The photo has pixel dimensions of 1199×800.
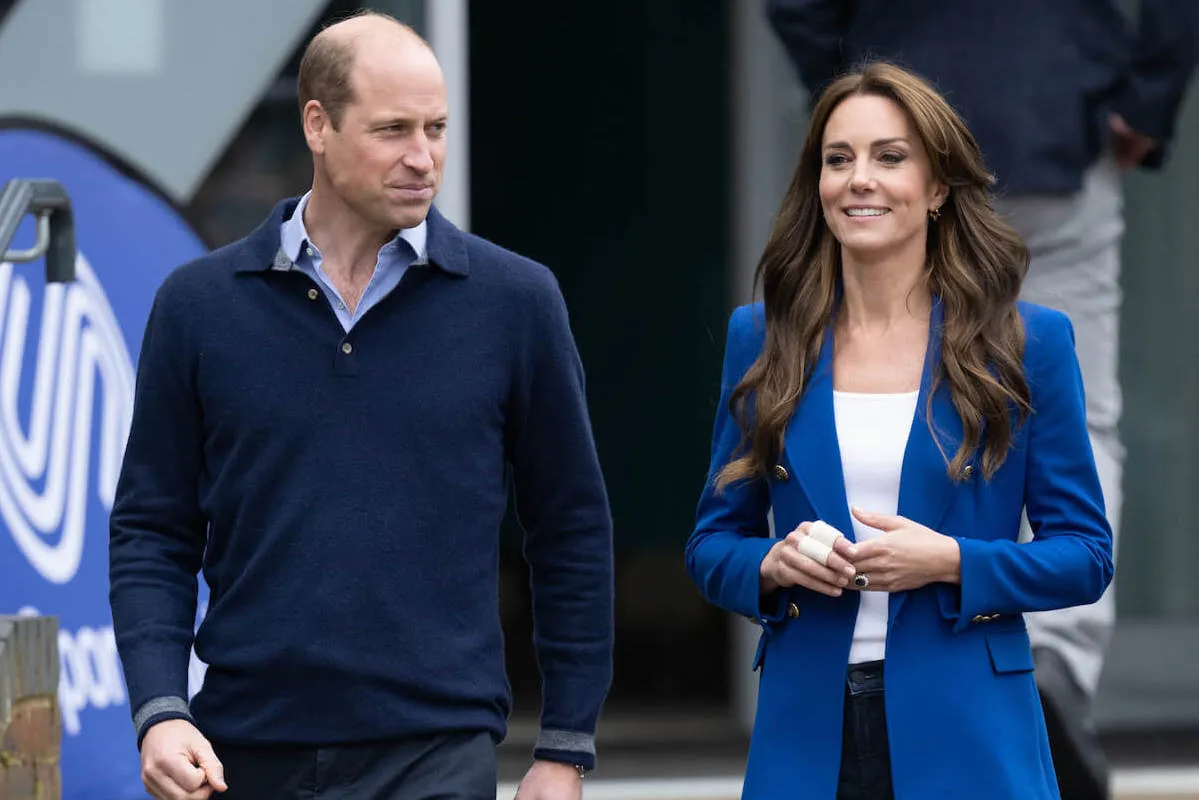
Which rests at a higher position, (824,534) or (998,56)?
(998,56)

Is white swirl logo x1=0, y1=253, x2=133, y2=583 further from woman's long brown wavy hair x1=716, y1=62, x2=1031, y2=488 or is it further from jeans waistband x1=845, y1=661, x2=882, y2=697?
jeans waistband x1=845, y1=661, x2=882, y2=697

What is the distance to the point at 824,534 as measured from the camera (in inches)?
134

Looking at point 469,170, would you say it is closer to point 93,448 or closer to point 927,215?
point 93,448

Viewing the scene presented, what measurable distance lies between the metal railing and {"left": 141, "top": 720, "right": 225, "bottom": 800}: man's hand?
1937 mm

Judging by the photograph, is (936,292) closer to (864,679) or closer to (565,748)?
(864,679)

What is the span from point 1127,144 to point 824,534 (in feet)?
9.00

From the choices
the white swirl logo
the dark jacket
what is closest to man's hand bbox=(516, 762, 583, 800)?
the white swirl logo

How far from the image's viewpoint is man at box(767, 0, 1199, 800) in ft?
18.0

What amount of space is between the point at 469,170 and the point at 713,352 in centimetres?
143

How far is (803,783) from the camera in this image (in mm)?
3461

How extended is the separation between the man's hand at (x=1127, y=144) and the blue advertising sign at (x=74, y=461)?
247 centimetres

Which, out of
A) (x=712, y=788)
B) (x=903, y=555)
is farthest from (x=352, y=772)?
(x=712, y=788)

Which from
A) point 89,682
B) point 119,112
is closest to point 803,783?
point 89,682

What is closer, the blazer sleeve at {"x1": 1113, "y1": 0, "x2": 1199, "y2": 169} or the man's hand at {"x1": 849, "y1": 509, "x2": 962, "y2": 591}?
the man's hand at {"x1": 849, "y1": 509, "x2": 962, "y2": 591}
